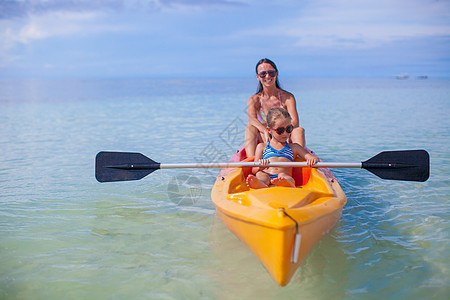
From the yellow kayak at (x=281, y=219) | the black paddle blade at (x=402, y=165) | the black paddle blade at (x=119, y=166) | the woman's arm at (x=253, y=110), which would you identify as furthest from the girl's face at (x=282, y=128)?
the black paddle blade at (x=119, y=166)

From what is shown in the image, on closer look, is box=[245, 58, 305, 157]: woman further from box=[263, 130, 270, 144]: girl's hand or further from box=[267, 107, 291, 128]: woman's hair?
box=[267, 107, 291, 128]: woman's hair

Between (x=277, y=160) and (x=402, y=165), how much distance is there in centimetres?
118

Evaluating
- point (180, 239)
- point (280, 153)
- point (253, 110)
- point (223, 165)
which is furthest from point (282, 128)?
point (180, 239)

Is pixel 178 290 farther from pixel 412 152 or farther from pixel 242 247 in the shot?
pixel 412 152

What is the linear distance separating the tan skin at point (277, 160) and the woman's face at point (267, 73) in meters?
0.99

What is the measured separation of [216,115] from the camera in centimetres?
1414

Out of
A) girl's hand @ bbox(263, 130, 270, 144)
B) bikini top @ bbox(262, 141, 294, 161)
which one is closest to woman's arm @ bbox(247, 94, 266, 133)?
girl's hand @ bbox(263, 130, 270, 144)

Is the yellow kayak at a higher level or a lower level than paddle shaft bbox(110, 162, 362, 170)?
lower

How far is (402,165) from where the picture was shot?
11.7 feet

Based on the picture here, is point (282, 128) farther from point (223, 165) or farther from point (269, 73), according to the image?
point (269, 73)

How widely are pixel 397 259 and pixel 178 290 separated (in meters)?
1.84

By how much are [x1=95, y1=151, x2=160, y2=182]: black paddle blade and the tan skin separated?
1160 millimetres

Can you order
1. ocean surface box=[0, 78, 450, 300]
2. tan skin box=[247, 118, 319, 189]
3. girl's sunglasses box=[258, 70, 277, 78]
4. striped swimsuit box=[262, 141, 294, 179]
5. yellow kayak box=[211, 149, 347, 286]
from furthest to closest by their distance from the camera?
girl's sunglasses box=[258, 70, 277, 78]
striped swimsuit box=[262, 141, 294, 179]
tan skin box=[247, 118, 319, 189]
ocean surface box=[0, 78, 450, 300]
yellow kayak box=[211, 149, 347, 286]

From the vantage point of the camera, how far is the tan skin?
347 centimetres
